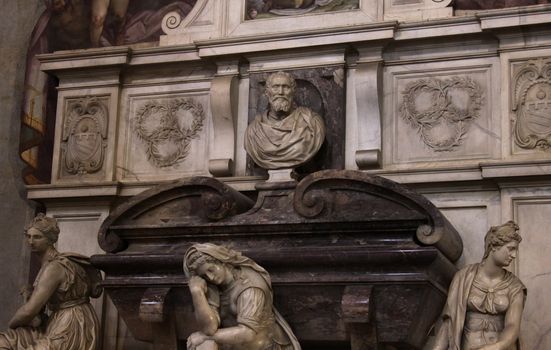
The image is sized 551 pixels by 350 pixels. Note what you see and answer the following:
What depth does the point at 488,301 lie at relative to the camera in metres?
7.32

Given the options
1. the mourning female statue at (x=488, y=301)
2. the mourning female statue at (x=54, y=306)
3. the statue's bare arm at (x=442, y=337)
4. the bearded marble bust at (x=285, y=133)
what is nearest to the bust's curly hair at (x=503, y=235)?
the mourning female statue at (x=488, y=301)

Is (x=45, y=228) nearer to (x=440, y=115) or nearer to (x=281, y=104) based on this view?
(x=281, y=104)

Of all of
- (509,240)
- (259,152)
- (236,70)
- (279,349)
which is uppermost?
(236,70)

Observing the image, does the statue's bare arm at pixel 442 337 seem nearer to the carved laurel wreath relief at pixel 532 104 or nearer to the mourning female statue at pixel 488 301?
the mourning female statue at pixel 488 301

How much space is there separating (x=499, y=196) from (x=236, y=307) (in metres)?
2.28

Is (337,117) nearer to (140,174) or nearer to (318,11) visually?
(318,11)

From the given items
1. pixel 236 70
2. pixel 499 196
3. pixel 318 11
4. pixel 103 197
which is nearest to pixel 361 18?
pixel 318 11

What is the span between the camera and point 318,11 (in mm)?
9273

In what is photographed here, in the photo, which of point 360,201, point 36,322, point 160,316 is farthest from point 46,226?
point 360,201

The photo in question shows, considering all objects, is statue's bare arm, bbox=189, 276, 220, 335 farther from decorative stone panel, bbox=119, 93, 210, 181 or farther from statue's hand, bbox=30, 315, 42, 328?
decorative stone panel, bbox=119, 93, 210, 181

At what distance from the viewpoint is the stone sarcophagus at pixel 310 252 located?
7.37 meters

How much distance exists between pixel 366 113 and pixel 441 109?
58cm

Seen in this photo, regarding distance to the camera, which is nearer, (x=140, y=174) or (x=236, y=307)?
(x=236, y=307)

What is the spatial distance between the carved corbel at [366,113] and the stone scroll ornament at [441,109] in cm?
24
